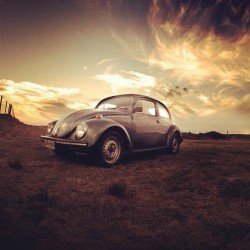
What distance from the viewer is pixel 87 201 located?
323cm

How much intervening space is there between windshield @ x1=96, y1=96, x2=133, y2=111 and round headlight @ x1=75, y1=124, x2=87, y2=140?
4.49 feet

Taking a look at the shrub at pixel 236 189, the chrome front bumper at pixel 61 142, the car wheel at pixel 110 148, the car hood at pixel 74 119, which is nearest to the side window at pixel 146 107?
the car hood at pixel 74 119

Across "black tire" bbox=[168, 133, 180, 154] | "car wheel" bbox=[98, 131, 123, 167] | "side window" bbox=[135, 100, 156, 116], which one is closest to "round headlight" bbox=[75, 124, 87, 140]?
"car wheel" bbox=[98, 131, 123, 167]

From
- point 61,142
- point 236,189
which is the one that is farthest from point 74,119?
point 236,189

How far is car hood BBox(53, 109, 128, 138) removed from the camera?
210 inches

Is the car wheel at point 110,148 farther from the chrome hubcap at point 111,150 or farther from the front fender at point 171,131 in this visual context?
the front fender at point 171,131

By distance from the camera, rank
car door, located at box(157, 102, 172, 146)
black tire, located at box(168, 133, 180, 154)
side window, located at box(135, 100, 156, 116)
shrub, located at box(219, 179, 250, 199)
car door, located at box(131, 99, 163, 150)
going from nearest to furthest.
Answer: shrub, located at box(219, 179, 250, 199), car door, located at box(131, 99, 163, 150), side window, located at box(135, 100, 156, 116), car door, located at box(157, 102, 172, 146), black tire, located at box(168, 133, 180, 154)

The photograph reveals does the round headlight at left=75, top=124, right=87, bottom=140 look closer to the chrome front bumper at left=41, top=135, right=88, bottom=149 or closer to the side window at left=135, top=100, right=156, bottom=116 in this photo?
the chrome front bumper at left=41, top=135, right=88, bottom=149

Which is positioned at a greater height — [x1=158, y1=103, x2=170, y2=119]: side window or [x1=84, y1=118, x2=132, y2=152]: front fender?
[x1=158, y1=103, x2=170, y2=119]: side window

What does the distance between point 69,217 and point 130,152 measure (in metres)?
3.18

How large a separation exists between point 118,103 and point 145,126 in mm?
925

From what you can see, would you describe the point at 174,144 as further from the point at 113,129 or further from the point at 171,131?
the point at 113,129

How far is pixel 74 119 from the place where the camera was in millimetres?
5449

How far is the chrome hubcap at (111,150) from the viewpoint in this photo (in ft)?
17.4
